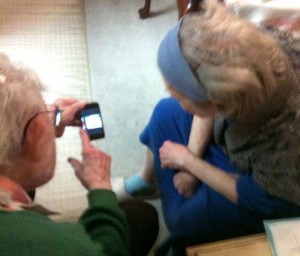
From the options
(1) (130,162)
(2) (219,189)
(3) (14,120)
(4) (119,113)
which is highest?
(3) (14,120)

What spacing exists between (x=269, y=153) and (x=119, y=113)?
3.14ft

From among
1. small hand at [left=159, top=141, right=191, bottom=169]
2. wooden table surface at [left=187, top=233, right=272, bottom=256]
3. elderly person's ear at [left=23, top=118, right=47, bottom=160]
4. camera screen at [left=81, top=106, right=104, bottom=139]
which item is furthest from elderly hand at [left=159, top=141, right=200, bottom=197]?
elderly person's ear at [left=23, top=118, right=47, bottom=160]

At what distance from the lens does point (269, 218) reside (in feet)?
3.67

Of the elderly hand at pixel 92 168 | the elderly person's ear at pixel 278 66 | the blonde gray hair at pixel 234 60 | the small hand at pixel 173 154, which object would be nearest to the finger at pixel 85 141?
the elderly hand at pixel 92 168

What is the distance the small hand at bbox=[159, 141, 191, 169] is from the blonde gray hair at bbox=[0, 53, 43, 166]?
0.47m

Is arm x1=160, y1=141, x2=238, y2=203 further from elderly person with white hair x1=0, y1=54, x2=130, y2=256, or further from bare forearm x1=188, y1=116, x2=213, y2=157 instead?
elderly person with white hair x1=0, y1=54, x2=130, y2=256

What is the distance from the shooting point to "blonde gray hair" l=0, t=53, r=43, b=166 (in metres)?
0.79

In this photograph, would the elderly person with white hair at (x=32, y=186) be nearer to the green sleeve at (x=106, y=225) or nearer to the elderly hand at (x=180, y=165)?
the green sleeve at (x=106, y=225)

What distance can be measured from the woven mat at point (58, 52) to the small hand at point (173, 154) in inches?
14.7

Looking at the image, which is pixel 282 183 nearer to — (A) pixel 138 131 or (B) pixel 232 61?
(B) pixel 232 61

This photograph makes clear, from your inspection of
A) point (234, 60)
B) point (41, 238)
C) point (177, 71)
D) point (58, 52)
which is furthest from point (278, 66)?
point (58, 52)

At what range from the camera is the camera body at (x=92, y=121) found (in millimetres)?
1257

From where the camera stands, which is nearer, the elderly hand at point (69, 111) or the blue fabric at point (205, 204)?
the blue fabric at point (205, 204)

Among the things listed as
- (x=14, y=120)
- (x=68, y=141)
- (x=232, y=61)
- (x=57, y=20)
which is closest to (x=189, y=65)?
(x=232, y=61)
